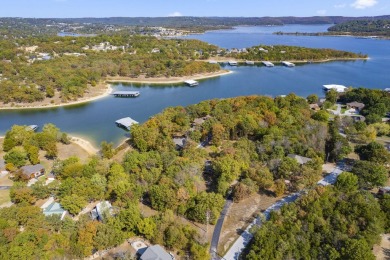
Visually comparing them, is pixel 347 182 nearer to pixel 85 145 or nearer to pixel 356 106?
pixel 356 106

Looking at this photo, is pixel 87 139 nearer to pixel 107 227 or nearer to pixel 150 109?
pixel 150 109

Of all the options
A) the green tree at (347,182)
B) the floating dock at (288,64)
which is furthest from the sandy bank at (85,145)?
the floating dock at (288,64)

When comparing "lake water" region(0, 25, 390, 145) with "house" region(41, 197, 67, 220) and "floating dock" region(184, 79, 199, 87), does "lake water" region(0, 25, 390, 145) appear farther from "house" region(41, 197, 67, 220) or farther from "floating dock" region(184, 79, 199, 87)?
"house" region(41, 197, 67, 220)

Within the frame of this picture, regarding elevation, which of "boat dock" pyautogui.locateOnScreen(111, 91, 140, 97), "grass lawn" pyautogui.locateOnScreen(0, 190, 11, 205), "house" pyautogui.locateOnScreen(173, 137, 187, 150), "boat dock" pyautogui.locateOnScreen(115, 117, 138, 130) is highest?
"boat dock" pyautogui.locateOnScreen(111, 91, 140, 97)

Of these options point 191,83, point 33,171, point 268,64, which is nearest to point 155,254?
point 33,171

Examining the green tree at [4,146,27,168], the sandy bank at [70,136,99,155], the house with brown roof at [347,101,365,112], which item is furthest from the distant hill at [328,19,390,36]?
the green tree at [4,146,27,168]

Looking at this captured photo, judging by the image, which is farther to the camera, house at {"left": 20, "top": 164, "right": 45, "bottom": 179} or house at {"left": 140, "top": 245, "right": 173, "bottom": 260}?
house at {"left": 20, "top": 164, "right": 45, "bottom": 179}
